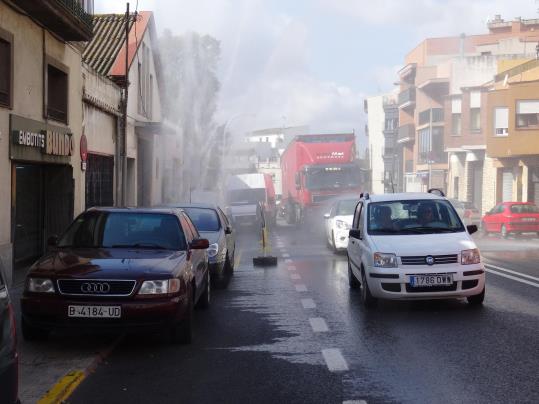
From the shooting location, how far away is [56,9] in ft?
48.8

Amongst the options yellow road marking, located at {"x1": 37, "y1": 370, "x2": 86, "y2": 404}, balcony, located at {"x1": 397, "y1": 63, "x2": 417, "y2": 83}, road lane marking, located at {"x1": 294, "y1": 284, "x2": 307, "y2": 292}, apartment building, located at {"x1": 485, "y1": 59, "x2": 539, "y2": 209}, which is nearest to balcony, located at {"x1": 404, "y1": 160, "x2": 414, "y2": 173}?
balcony, located at {"x1": 397, "y1": 63, "x2": 417, "y2": 83}

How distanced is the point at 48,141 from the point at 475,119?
40543 millimetres

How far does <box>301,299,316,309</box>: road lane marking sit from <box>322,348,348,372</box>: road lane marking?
304 cm

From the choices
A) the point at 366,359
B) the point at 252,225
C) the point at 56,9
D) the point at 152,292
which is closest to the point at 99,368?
the point at 152,292

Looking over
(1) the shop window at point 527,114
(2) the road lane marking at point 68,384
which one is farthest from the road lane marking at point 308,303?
(1) the shop window at point 527,114

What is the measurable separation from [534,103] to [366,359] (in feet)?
120

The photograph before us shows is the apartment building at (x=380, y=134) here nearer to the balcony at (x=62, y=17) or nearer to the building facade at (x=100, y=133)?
the building facade at (x=100, y=133)

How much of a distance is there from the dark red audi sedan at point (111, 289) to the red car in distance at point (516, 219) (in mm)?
24597

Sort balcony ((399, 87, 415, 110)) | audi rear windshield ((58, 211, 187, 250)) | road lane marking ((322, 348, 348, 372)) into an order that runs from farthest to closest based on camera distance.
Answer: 1. balcony ((399, 87, 415, 110))
2. audi rear windshield ((58, 211, 187, 250))
3. road lane marking ((322, 348, 348, 372))

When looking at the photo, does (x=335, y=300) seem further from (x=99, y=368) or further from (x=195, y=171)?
(x=195, y=171)

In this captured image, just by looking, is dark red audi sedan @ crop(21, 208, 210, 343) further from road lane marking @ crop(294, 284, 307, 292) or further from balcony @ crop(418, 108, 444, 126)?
balcony @ crop(418, 108, 444, 126)

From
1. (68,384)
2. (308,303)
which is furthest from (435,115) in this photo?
(68,384)

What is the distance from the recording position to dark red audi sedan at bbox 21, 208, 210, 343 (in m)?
7.36

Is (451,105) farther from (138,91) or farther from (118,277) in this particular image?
(118,277)
